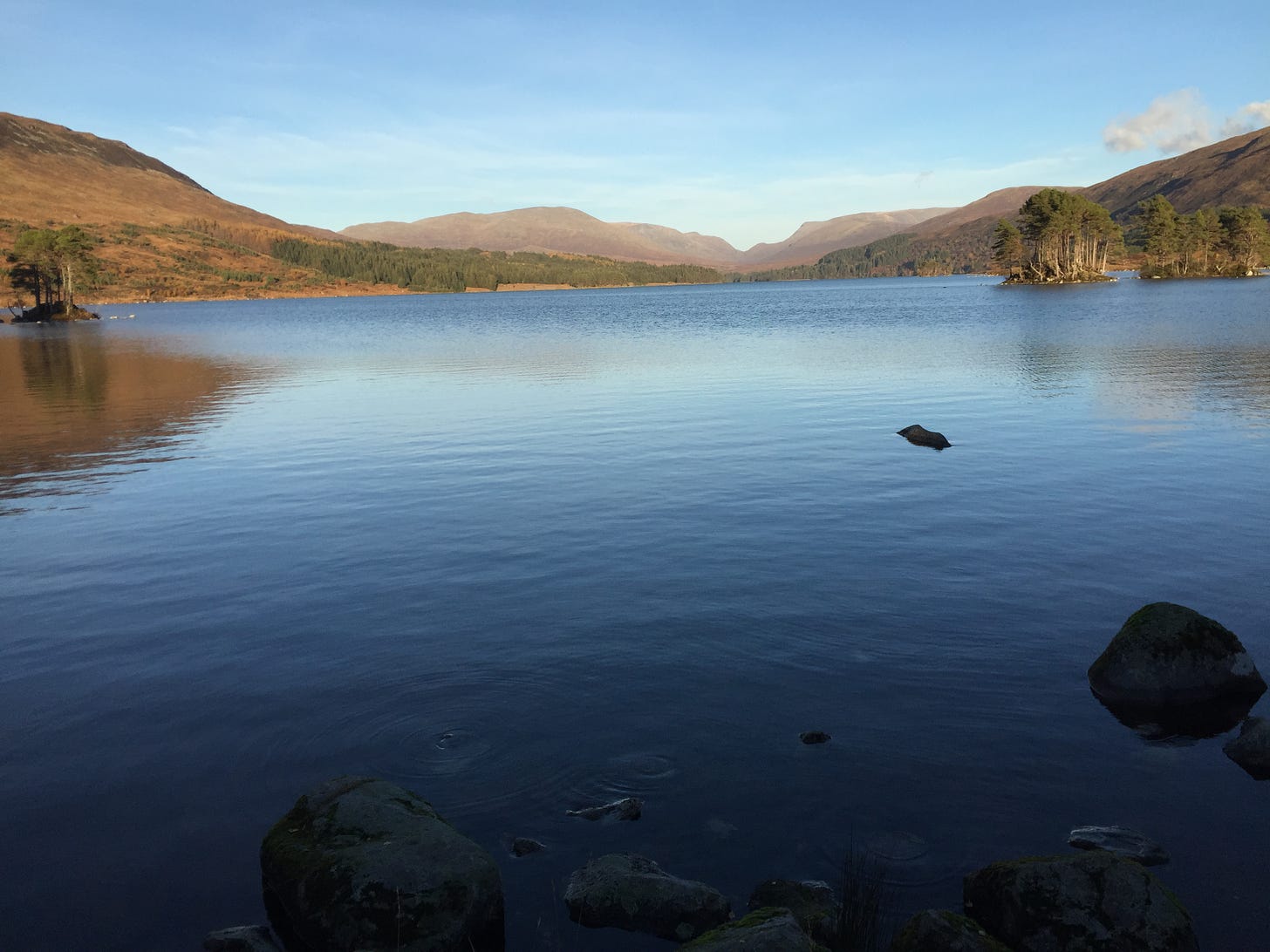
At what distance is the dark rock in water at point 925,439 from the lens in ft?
86.1

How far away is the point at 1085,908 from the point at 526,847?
480 cm

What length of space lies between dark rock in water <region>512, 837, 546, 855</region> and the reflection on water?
1942cm

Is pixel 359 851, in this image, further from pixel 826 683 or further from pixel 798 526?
pixel 798 526

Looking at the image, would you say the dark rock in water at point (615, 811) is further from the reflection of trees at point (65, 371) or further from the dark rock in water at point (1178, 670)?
the reflection of trees at point (65, 371)

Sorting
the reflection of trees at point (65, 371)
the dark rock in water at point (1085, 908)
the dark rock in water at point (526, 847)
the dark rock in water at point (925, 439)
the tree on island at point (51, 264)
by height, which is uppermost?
the tree on island at point (51, 264)

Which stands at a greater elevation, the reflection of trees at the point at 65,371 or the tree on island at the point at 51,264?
the tree on island at the point at 51,264

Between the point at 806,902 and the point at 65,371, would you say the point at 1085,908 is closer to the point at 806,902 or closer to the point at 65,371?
the point at 806,902

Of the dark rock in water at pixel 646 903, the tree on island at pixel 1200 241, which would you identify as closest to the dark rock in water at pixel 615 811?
the dark rock in water at pixel 646 903

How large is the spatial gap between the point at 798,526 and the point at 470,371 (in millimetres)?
36878

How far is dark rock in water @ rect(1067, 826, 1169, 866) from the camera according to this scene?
25.8 ft

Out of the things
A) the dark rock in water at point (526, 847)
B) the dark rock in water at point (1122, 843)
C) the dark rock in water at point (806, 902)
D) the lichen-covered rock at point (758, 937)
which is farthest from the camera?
the dark rock in water at point (526, 847)

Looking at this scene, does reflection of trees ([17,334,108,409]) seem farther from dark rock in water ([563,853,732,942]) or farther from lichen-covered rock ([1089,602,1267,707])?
lichen-covered rock ([1089,602,1267,707])

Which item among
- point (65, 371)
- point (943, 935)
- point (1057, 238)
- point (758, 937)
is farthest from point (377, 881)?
point (1057, 238)

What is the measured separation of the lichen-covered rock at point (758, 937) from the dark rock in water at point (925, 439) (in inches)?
859
